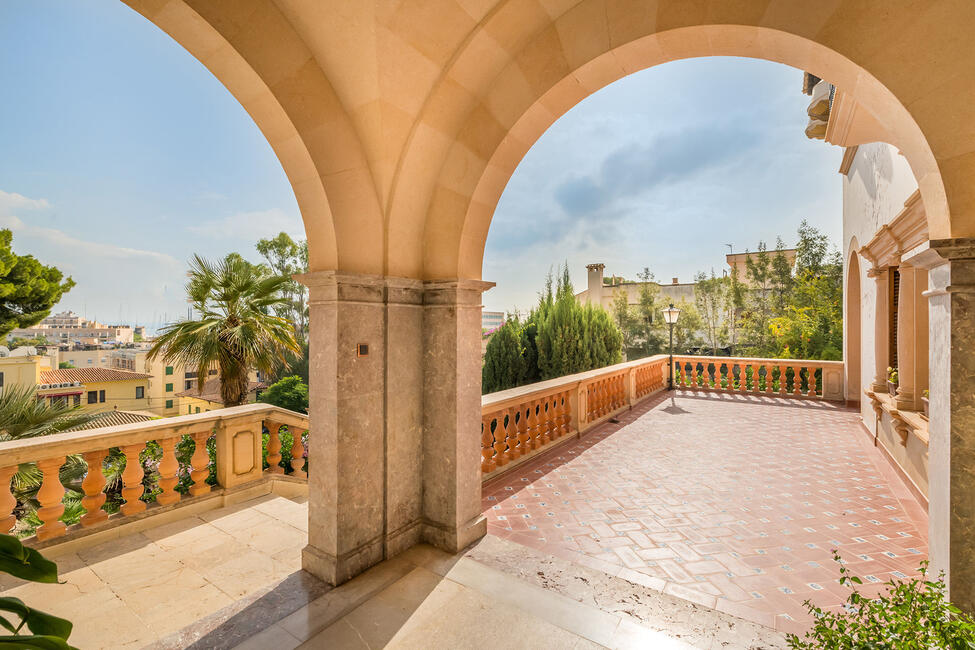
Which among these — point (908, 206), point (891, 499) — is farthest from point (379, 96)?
point (891, 499)

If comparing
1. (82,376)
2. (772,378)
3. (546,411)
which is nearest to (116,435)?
(546,411)

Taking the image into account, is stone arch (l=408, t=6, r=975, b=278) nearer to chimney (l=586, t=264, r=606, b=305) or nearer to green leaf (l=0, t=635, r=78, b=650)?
green leaf (l=0, t=635, r=78, b=650)

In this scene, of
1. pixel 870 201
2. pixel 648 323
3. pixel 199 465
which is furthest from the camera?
pixel 648 323

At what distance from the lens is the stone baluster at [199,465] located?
3764 mm

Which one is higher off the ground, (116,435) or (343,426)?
(343,426)

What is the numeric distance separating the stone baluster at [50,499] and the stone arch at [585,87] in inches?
124

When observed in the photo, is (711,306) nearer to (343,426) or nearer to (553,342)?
(553,342)

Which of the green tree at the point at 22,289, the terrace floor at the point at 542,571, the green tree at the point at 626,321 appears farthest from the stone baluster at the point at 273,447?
the green tree at the point at 626,321

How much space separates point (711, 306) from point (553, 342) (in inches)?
742

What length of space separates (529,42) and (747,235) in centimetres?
2671

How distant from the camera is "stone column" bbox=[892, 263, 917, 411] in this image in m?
4.60

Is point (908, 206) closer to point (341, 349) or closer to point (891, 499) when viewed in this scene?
point (891, 499)

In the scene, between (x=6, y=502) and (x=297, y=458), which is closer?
(x=6, y=502)

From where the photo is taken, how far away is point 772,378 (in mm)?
10000
